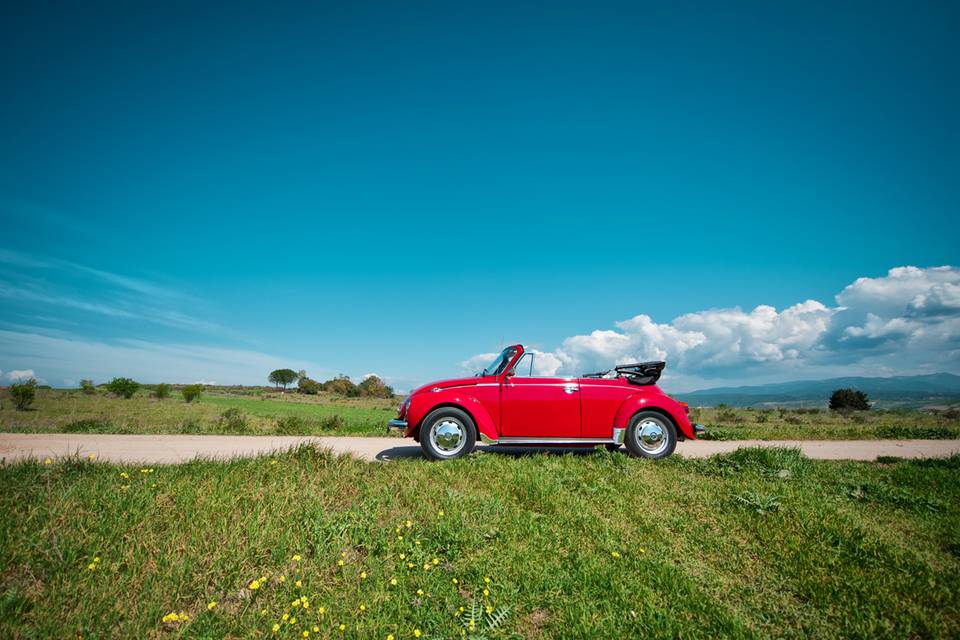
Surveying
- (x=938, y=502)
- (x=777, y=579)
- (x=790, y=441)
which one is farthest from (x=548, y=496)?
(x=790, y=441)

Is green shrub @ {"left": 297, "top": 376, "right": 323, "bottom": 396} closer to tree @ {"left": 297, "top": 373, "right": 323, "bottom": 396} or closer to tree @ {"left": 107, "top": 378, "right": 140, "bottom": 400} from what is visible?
tree @ {"left": 297, "top": 373, "right": 323, "bottom": 396}

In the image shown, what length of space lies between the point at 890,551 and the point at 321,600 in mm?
5521

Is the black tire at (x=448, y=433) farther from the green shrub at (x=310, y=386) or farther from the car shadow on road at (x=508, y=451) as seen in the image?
the green shrub at (x=310, y=386)

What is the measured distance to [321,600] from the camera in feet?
11.6

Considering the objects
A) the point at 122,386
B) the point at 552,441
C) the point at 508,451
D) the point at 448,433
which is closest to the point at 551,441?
the point at 552,441

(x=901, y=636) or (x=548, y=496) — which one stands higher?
(x=548, y=496)

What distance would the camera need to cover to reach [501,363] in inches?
324

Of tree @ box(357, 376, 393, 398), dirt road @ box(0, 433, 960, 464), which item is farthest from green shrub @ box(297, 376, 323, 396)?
dirt road @ box(0, 433, 960, 464)

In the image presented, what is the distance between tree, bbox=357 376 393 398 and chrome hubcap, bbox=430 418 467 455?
2938 inches

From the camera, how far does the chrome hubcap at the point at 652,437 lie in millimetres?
7922

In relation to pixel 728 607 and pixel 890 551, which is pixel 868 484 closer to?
pixel 890 551

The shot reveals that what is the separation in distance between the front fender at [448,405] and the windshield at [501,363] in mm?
798

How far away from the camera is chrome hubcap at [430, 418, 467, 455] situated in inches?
295

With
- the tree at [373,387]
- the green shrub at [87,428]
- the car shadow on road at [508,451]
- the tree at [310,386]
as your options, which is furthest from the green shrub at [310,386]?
the car shadow on road at [508,451]
